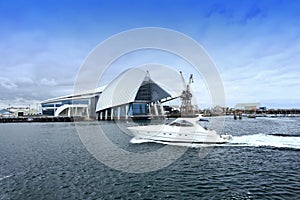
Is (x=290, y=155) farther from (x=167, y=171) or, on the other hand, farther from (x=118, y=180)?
(x=118, y=180)

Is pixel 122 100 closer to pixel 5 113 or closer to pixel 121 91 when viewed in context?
pixel 121 91

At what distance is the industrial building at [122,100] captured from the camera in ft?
308

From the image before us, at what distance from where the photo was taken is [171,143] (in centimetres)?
2350

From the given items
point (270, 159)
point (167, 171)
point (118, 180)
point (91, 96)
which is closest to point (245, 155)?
point (270, 159)

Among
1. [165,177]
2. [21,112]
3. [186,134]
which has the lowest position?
[165,177]

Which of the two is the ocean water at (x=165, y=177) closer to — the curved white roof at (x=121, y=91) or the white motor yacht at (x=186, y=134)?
the white motor yacht at (x=186, y=134)

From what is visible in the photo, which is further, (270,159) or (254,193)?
(270,159)

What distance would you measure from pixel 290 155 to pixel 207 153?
611 cm

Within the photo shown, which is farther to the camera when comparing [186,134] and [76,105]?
[76,105]

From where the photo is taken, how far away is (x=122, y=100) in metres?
93.4

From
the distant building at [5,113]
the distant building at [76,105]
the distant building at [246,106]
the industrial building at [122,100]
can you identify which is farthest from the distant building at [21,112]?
the distant building at [246,106]

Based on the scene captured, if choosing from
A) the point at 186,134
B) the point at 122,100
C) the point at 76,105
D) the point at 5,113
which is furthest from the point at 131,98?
the point at 5,113

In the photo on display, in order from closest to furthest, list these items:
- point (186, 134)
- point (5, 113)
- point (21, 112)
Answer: point (186, 134) < point (21, 112) < point (5, 113)

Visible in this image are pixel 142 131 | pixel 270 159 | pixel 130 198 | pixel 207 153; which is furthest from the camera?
pixel 142 131
